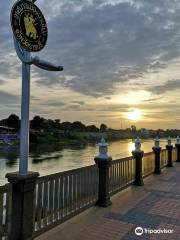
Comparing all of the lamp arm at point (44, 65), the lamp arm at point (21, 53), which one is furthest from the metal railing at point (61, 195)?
the lamp arm at point (21, 53)

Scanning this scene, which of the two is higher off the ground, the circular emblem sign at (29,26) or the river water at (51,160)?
the circular emblem sign at (29,26)

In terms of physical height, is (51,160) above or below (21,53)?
below

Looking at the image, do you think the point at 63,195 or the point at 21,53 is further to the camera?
the point at 63,195

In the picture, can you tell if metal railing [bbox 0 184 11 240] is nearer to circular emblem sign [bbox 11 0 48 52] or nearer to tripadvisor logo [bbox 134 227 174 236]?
circular emblem sign [bbox 11 0 48 52]

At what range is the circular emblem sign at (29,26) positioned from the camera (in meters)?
3.20

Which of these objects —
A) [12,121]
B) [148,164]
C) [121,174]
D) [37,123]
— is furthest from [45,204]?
[37,123]

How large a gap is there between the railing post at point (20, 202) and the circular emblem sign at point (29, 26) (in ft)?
5.19

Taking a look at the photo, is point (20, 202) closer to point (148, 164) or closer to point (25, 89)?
point (25, 89)

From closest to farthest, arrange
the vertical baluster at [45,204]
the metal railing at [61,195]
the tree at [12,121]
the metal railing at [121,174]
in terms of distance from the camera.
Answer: the metal railing at [61,195]
the vertical baluster at [45,204]
the metal railing at [121,174]
the tree at [12,121]

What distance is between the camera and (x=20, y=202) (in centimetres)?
332

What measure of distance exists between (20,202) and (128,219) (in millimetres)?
2101

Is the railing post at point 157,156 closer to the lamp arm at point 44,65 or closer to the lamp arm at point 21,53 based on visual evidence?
the lamp arm at point 44,65

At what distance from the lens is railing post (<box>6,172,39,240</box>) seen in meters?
3.29

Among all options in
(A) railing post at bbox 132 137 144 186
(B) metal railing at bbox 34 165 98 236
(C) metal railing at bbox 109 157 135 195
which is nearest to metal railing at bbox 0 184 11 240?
(B) metal railing at bbox 34 165 98 236
